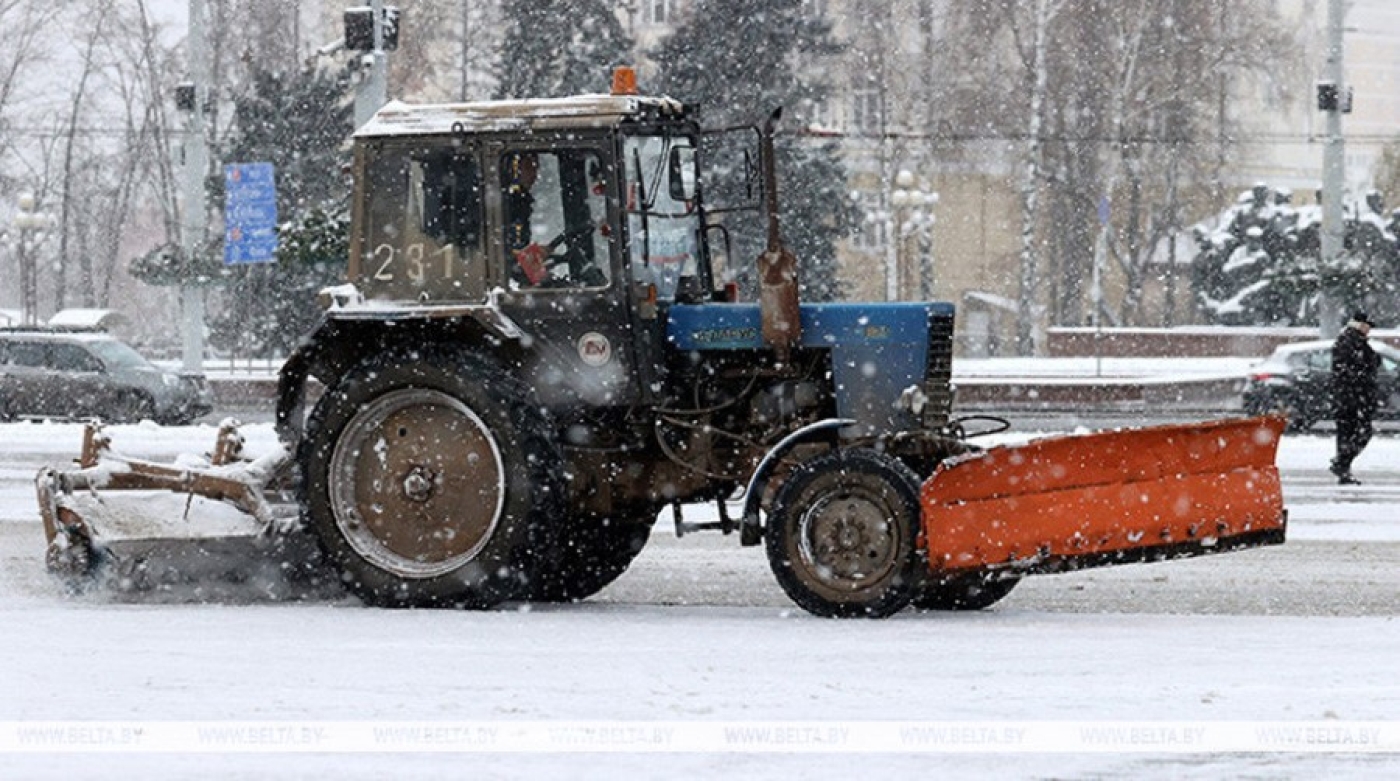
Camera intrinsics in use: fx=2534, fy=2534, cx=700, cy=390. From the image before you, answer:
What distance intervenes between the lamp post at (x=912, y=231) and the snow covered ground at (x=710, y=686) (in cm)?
3847

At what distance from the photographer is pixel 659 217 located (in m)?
11.5

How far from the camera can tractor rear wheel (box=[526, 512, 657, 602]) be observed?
1194 centimetres

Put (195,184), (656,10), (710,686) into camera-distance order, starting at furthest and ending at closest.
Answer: (656,10) → (195,184) → (710,686)

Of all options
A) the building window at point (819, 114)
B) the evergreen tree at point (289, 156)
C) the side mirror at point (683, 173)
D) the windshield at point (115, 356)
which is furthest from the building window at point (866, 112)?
the side mirror at point (683, 173)

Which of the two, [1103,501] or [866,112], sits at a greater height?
[866,112]

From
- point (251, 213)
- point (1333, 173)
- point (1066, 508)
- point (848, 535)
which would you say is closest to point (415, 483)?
point (848, 535)

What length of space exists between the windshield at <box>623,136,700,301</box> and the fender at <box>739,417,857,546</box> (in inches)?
37.2

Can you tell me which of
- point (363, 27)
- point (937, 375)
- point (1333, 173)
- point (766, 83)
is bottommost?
point (937, 375)

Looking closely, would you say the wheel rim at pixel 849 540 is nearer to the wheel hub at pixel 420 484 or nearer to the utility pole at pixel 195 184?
the wheel hub at pixel 420 484

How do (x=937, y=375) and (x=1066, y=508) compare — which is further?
(x=937, y=375)

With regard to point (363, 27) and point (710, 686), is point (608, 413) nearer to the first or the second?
point (710, 686)

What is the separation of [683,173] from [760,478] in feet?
5.06

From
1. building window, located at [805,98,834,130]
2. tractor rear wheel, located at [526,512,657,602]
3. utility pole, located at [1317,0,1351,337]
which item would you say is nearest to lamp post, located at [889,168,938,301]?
building window, located at [805,98,834,130]

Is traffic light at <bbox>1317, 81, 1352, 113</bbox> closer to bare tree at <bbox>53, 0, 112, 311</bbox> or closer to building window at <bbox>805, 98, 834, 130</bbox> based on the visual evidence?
building window at <bbox>805, 98, 834, 130</bbox>
